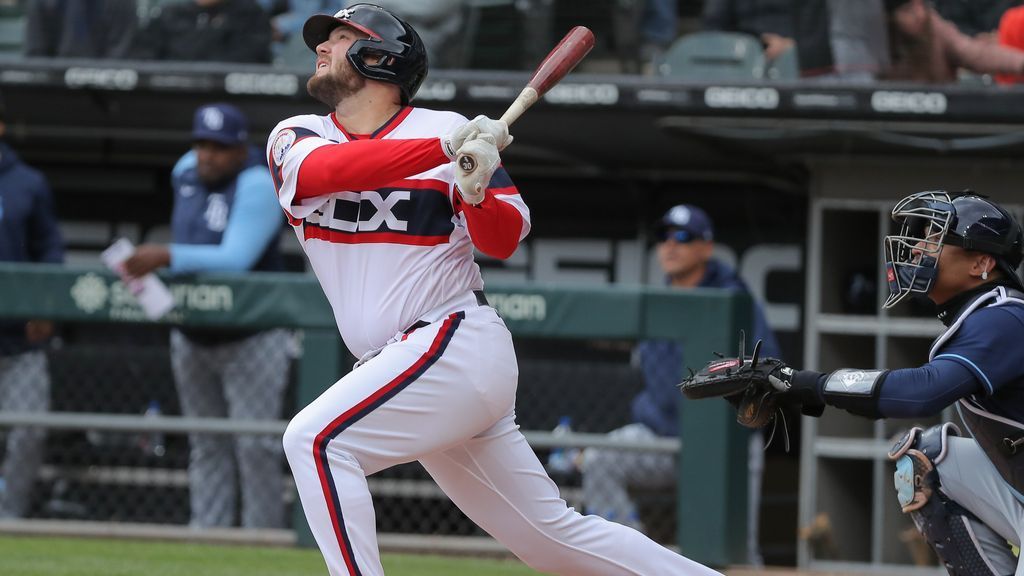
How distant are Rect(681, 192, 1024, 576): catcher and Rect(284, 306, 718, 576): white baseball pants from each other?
42 centimetres

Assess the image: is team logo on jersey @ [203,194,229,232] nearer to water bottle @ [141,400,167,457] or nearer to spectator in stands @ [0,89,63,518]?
spectator in stands @ [0,89,63,518]

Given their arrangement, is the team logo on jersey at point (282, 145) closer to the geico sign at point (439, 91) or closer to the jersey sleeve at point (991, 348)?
the jersey sleeve at point (991, 348)

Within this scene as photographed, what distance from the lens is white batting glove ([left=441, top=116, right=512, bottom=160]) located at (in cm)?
324

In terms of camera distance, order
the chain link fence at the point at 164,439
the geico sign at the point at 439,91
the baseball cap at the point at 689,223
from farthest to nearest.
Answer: the geico sign at the point at 439,91, the baseball cap at the point at 689,223, the chain link fence at the point at 164,439

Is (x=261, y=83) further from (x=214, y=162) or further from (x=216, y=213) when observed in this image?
(x=216, y=213)

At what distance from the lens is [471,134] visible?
3225 millimetres

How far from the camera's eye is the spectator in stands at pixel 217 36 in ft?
25.6

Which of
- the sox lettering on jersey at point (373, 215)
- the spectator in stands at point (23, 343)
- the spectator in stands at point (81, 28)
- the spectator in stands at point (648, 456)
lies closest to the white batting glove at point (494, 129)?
the sox lettering on jersey at point (373, 215)

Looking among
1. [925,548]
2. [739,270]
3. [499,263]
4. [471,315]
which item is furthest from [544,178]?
[471,315]

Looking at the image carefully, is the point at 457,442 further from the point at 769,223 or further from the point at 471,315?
the point at 769,223

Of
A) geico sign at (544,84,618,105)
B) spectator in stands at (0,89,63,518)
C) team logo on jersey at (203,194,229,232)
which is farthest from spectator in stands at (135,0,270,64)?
team logo on jersey at (203,194,229,232)

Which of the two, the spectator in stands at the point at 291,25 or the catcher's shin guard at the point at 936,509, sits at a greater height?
the spectator in stands at the point at 291,25

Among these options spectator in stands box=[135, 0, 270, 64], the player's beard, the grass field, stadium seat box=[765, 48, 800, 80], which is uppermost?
spectator in stands box=[135, 0, 270, 64]

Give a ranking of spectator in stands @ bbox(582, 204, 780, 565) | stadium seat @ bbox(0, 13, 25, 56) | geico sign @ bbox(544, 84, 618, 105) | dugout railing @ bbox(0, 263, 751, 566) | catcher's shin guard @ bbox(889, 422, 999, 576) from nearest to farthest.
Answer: catcher's shin guard @ bbox(889, 422, 999, 576) < dugout railing @ bbox(0, 263, 751, 566) < spectator in stands @ bbox(582, 204, 780, 565) < geico sign @ bbox(544, 84, 618, 105) < stadium seat @ bbox(0, 13, 25, 56)
